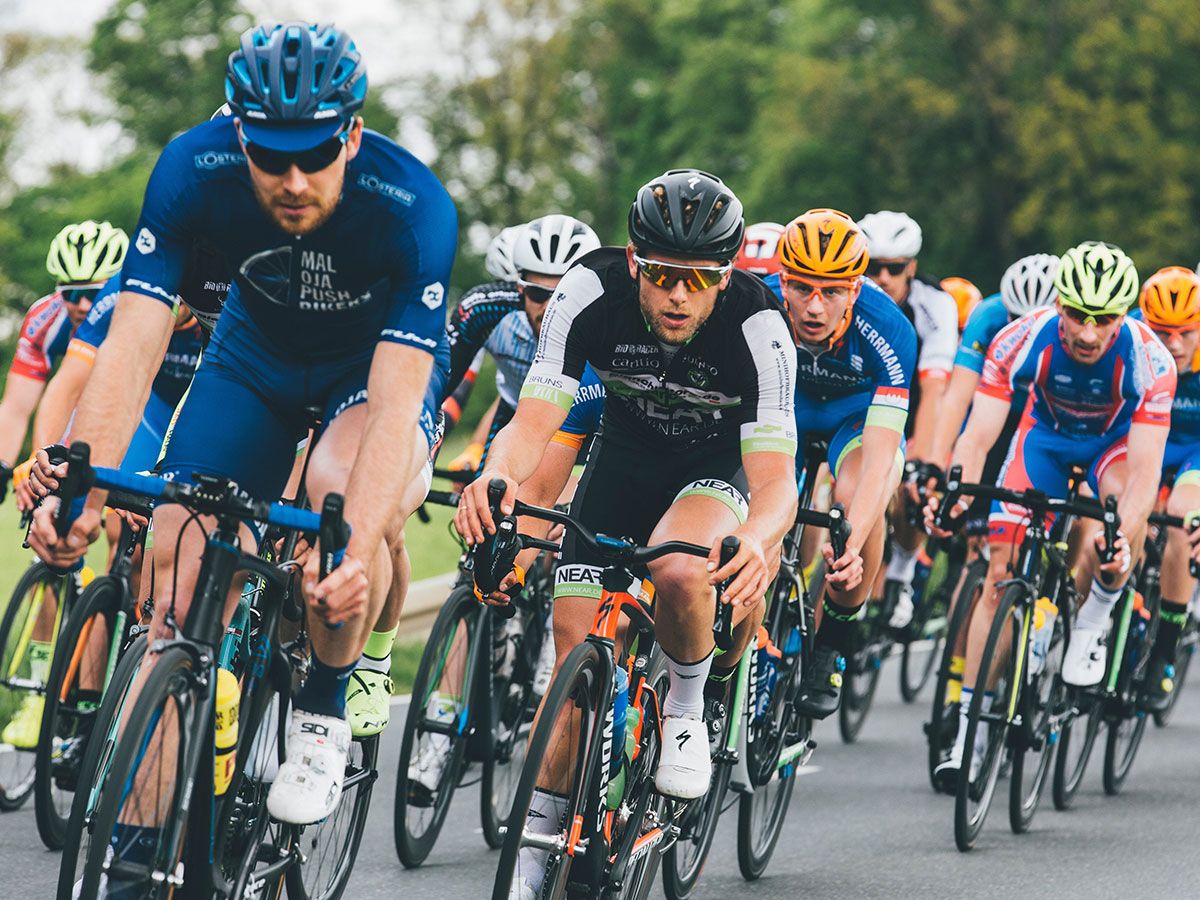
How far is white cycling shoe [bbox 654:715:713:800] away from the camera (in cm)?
568

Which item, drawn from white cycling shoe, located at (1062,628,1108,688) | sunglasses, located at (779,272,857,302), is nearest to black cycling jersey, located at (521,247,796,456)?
sunglasses, located at (779,272,857,302)

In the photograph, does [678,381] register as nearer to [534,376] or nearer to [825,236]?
[534,376]

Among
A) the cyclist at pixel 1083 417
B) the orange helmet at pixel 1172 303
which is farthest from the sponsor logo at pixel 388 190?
the orange helmet at pixel 1172 303

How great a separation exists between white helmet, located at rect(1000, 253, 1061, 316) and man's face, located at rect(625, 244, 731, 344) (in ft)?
20.1

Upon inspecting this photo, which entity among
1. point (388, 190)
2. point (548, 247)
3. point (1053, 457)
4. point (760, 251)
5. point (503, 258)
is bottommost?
point (388, 190)

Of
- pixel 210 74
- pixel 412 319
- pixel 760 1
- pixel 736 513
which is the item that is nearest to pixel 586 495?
pixel 736 513

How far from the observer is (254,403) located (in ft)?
17.0

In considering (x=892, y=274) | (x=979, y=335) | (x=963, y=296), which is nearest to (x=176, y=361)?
(x=892, y=274)

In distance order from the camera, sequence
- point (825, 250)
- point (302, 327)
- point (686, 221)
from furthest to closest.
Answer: point (825, 250)
point (686, 221)
point (302, 327)

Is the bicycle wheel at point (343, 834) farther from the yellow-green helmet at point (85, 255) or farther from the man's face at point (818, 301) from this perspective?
the yellow-green helmet at point (85, 255)

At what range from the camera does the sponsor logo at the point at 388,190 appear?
482 centimetres

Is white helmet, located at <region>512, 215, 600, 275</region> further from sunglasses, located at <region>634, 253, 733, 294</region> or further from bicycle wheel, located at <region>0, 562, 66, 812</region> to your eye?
sunglasses, located at <region>634, 253, 733, 294</region>

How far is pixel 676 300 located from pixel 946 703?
391cm

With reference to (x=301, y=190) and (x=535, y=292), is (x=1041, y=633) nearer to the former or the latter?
(x=535, y=292)
